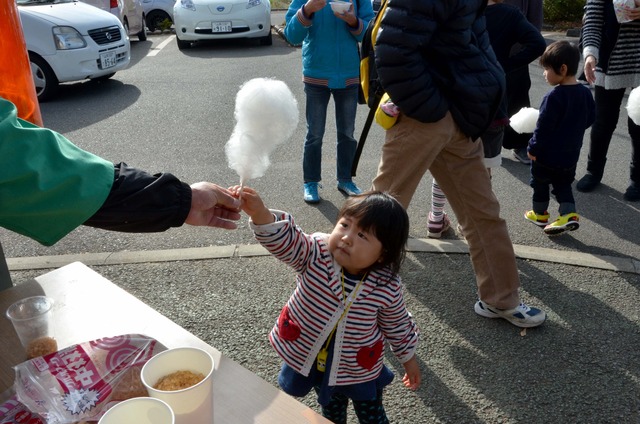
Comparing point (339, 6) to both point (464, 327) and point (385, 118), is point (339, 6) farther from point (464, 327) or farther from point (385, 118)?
point (464, 327)

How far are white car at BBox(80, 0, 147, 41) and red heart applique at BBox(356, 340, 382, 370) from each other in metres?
12.2

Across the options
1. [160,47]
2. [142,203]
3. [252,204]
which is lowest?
[160,47]

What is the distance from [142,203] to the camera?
1474 millimetres

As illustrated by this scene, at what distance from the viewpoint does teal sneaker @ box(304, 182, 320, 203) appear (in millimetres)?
4847

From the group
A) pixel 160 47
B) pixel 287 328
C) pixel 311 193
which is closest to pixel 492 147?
pixel 311 193

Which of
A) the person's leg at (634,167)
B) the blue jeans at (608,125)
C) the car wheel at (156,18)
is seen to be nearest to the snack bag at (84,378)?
the blue jeans at (608,125)

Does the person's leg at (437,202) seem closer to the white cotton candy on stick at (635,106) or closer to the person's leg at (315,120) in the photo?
the person's leg at (315,120)

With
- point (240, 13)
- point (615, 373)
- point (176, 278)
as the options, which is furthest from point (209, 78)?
point (615, 373)

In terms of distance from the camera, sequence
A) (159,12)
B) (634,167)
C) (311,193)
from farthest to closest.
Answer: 1. (159,12)
2. (634,167)
3. (311,193)

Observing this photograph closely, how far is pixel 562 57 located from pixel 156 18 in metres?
15.3

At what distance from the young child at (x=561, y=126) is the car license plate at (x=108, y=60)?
655 cm

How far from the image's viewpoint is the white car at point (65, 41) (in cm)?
800

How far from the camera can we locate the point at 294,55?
39.8 feet

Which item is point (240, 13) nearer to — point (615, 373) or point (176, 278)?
point (176, 278)
